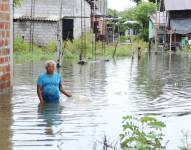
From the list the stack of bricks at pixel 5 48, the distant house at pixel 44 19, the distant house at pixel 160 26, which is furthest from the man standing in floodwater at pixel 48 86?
the distant house at pixel 160 26

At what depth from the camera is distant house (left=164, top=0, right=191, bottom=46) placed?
5412 centimetres

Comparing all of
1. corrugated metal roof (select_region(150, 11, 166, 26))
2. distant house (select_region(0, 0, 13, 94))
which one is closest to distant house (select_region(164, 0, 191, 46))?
corrugated metal roof (select_region(150, 11, 166, 26))

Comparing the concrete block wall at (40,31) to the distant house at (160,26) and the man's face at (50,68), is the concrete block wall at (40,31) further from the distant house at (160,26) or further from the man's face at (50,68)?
the man's face at (50,68)

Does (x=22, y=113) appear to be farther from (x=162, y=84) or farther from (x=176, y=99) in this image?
(x=162, y=84)

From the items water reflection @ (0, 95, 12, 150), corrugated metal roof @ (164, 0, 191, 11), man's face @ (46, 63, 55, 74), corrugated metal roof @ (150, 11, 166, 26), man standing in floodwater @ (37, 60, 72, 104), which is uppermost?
corrugated metal roof @ (164, 0, 191, 11)

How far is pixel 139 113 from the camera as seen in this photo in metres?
12.3

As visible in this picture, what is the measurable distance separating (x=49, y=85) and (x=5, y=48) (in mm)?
2623

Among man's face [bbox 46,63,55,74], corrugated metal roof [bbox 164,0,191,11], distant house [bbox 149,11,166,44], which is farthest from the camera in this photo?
distant house [bbox 149,11,166,44]

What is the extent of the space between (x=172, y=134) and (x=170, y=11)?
47710mm

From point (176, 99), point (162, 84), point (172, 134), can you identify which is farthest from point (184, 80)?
point (172, 134)

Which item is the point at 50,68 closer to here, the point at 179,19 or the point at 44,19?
the point at 44,19

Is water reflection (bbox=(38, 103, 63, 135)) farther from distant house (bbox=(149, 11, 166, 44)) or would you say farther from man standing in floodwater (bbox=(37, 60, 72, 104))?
distant house (bbox=(149, 11, 166, 44))

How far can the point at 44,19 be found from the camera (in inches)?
1861

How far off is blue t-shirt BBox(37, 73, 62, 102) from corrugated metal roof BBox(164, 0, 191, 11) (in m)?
41.8
